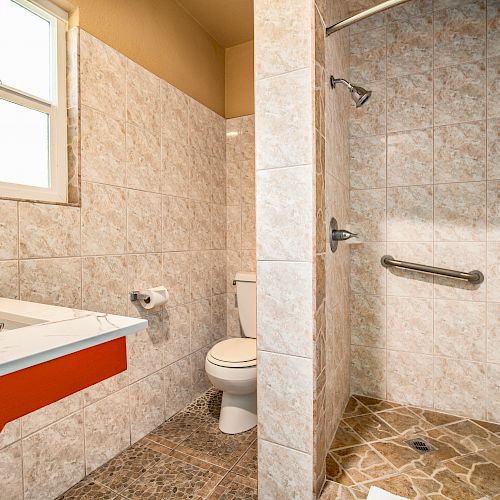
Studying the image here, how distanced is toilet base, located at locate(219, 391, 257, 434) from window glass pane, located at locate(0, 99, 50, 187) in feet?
4.77

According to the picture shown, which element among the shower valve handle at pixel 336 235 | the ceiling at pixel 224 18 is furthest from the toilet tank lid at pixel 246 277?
the ceiling at pixel 224 18

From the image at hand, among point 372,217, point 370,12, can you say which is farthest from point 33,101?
point 372,217

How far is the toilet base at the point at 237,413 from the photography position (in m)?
1.84

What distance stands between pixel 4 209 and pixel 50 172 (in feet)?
1.05

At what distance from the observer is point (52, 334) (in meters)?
0.73

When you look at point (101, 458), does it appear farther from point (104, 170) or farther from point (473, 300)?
point (473, 300)

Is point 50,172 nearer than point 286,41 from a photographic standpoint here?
No

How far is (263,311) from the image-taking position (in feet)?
4.29

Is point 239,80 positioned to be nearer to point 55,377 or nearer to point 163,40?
point 163,40

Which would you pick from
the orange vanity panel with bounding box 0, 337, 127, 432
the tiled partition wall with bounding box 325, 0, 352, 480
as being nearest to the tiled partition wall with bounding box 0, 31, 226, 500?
the orange vanity panel with bounding box 0, 337, 127, 432

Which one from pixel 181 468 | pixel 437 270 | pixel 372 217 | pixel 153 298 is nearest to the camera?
pixel 181 468

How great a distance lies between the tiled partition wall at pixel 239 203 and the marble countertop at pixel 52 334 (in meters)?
1.65

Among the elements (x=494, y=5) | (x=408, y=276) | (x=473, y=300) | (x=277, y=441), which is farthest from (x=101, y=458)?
(x=494, y=5)

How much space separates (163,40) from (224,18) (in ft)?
1.85
